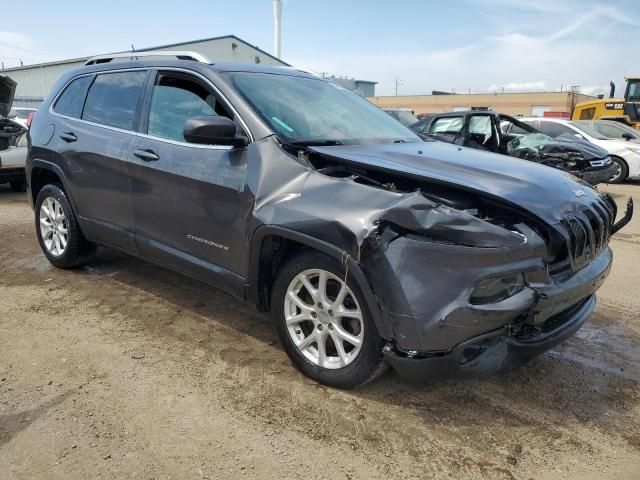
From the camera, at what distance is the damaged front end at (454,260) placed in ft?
8.08

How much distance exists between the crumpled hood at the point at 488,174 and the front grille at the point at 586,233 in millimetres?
54

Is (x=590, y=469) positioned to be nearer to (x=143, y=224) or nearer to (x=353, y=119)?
(x=353, y=119)

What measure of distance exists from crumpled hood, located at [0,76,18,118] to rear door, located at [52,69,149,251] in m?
5.73

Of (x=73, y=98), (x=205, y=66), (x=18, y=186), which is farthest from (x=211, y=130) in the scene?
(x=18, y=186)

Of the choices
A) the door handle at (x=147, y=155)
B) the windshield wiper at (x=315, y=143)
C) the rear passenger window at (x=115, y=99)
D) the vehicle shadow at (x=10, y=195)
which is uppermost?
the rear passenger window at (x=115, y=99)

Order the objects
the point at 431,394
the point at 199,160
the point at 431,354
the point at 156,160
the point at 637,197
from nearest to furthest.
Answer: the point at 431,354 → the point at 431,394 → the point at 199,160 → the point at 156,160 → the point at 637,197

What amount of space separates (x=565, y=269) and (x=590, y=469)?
0.96 metres

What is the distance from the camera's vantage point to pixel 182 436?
259 centimetres

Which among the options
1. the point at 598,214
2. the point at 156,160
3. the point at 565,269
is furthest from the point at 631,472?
the point at 156,160

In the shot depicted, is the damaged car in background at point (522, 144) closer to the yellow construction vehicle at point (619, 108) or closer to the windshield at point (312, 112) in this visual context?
the windshield at point (312, 112)

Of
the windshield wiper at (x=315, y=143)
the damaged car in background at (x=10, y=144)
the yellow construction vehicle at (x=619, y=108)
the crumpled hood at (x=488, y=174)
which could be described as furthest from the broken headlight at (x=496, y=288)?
the yellow construction vehicle at (x=619, y=108)

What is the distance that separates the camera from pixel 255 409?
283 centimetres

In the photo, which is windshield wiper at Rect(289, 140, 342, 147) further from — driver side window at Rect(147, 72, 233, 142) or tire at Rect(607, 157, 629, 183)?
tire at Rect(607, 157, 629, 183)

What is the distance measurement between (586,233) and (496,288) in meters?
0.71
